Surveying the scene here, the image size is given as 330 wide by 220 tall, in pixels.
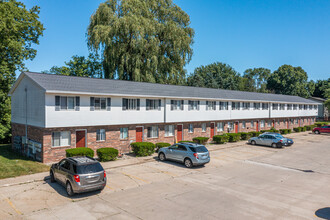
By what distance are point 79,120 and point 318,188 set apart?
55.0ft

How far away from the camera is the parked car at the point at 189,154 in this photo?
17002 mm

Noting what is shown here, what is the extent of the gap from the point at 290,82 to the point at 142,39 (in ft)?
209

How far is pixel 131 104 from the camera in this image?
22484mm

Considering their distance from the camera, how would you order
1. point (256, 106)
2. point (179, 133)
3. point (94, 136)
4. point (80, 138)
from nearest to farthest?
point (80, 138) → point (94, 136) → point (179, 133) → point (256, 106)

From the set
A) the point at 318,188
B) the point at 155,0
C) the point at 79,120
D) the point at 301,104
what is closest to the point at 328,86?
the point at 301,104

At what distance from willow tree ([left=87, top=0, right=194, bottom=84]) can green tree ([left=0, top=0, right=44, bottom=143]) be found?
758 cm

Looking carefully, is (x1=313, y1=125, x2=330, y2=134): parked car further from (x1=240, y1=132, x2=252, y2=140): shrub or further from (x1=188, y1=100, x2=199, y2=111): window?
(x1=188, y1=100, x2=199, y2=111): window

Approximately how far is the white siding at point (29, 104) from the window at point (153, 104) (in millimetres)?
9576

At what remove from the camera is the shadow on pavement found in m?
9.57

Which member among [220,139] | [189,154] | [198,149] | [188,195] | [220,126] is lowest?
[188,195]

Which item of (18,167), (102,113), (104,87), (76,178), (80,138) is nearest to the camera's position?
(76,178)

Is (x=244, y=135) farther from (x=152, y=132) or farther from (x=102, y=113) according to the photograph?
(x=102, y=113)

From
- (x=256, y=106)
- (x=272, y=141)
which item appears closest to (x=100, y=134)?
(x=272, y=141)

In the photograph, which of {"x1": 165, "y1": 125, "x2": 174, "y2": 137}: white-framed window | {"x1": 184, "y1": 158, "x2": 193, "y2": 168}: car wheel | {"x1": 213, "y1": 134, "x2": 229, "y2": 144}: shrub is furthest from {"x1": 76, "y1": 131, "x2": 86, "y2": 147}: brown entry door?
{"x1": 213, "y1": 134, "x2": 229, "y2": 144}: shrub
